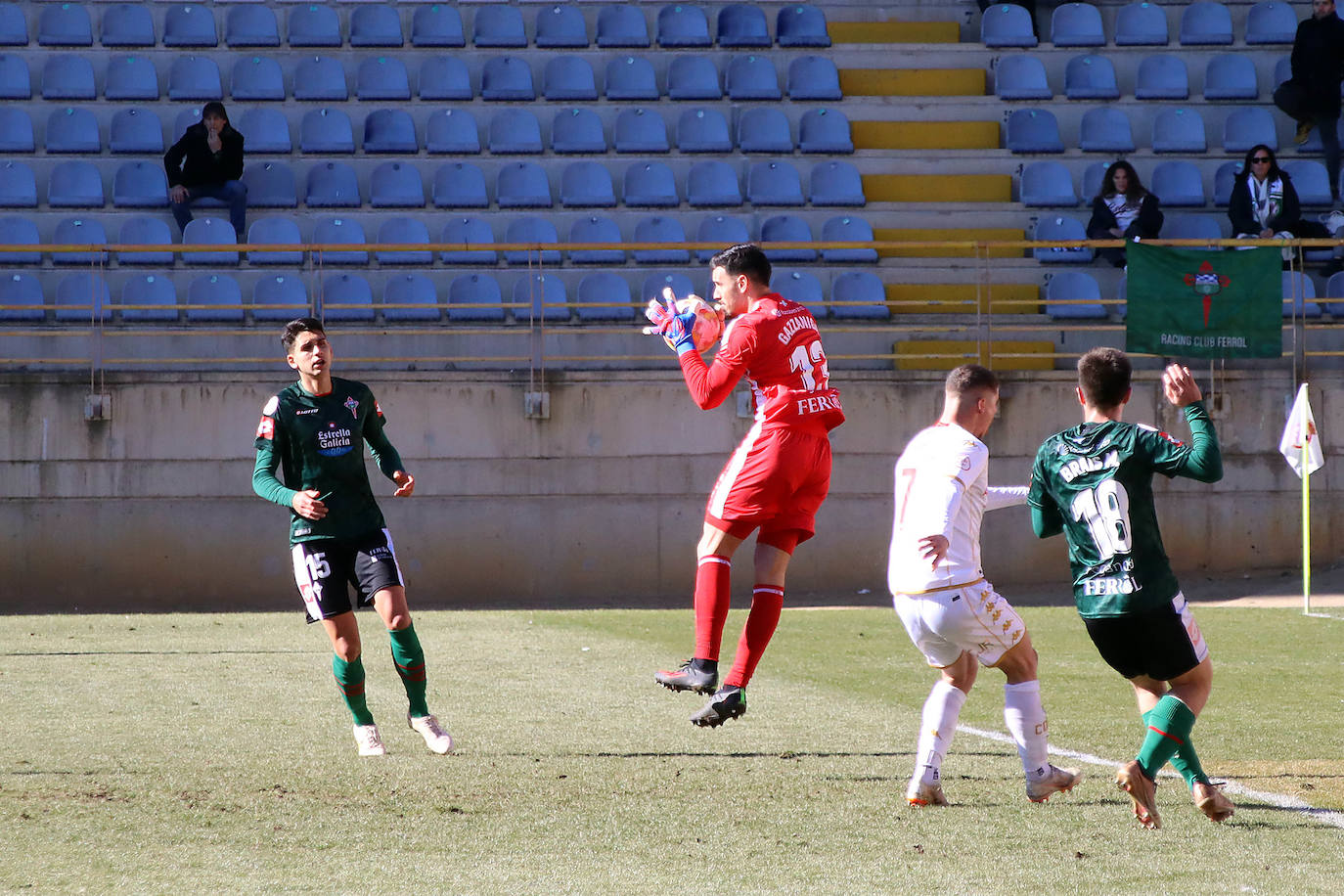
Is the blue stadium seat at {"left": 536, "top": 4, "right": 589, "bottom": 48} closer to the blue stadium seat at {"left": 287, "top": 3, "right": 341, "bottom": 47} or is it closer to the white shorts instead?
the blue stadium seat at {"left": 287, "top": 3, "right": 341, "bottom": 47}

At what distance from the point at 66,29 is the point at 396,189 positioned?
5.35 metres

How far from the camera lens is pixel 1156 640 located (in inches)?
199

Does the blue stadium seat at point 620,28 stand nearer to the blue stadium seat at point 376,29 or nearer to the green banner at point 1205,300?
the blue stadium seat at point 376,29

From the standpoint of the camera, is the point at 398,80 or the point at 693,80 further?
the point at 693,80

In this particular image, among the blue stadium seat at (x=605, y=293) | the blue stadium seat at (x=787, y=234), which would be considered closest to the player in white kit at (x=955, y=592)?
the blue stadium seat at (x=605, y=293)

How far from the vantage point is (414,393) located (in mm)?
15812

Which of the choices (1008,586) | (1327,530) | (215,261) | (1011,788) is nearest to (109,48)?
(215,261)

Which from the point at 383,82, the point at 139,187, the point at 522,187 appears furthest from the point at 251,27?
the point at 522,187

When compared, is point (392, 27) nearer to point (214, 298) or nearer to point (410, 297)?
point (410, 297)

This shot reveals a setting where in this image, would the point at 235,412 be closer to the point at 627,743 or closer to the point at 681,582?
the point at 681,582

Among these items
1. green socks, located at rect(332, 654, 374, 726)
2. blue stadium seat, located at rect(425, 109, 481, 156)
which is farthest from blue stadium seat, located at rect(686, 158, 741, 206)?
green socks, located at rect(332, 654, 374, 726)

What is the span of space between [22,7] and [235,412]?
28.1ft

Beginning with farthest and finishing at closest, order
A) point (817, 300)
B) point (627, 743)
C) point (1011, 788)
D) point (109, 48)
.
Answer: point (109, 48), point (817, 300), point (627, 743), point (1011, 788)

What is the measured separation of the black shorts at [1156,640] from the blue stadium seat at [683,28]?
16.9 m
